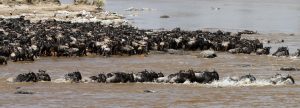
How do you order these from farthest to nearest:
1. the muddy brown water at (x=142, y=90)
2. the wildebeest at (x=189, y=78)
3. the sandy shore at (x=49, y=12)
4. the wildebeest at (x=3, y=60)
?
the sandy shore at (x=49, y=12) < the wildebeest at (x=3, y=60) < the wildebeest at (x=189, y=78) < the muddy brown water at (x=142, y=90)

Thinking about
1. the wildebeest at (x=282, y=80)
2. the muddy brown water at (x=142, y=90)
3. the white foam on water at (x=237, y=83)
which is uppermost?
the wildebeest at (x=282, y=80)

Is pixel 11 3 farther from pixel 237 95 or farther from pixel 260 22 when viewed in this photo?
pixel 237 95

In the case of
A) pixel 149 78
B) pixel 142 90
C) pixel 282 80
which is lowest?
pixel 142 90

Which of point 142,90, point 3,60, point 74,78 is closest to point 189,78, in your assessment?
point 142,90

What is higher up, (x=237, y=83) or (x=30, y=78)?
(x=237, y=83)

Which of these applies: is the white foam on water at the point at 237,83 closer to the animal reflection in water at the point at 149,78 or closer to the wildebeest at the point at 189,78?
the animal reflection in water at the point at 149,78

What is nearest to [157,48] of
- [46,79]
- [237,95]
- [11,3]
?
[46,79]

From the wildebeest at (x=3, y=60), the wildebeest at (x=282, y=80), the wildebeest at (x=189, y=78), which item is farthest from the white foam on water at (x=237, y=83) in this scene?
the wildebeest at (x=3, y=60)

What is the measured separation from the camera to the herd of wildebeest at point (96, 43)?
29.3 m

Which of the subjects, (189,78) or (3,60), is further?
(3,60)

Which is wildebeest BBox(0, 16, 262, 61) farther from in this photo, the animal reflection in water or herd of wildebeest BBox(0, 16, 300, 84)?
the animal reflection in water

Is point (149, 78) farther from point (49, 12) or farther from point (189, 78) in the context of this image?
point (49, 12)

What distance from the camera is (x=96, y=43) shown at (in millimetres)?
30750

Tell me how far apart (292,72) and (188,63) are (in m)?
5.02
